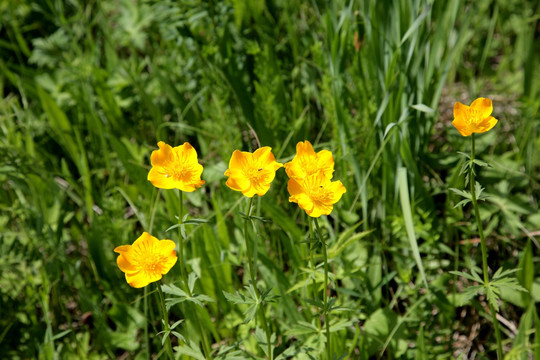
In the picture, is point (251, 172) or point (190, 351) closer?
point (251, 172)

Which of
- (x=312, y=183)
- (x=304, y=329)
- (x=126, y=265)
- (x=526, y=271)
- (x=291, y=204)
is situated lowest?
(x=526, y=271)

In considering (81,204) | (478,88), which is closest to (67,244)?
(81,204)

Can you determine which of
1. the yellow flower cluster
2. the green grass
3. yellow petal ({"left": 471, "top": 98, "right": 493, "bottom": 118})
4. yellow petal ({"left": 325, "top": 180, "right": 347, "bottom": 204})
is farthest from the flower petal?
yellow petal ({"left": 471, "top": 98, "right": 493, "bottom": 118})

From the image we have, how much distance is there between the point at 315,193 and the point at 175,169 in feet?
1.22

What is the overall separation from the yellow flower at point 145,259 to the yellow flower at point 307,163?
0.37 meters

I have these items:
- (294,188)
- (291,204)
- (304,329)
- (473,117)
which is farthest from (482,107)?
(291,204)

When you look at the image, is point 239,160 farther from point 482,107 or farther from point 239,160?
point 482,107

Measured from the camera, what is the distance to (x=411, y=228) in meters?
1.93

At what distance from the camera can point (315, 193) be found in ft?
4.55

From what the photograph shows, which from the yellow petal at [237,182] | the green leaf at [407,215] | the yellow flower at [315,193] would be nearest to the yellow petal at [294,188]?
the yellow flower at [315,193]

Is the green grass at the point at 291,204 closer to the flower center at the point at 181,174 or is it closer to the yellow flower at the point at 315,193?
the yellow flower at the point at 315,193

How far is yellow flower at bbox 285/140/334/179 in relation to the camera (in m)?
1.44

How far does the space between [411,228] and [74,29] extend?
2.49m

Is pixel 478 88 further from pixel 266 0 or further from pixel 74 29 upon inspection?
pixel 74 29
